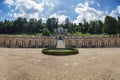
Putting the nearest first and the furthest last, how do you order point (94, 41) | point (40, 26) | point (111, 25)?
point (94, 41) → point (111, 25) → point (40, 26)

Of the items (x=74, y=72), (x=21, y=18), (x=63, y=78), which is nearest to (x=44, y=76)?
(x=63, y=78)

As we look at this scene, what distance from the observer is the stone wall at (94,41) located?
5298 centimetres

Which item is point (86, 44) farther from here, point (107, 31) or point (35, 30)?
point (35, 30)

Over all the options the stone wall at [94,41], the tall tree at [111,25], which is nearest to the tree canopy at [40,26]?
the tall tree at [111,25]

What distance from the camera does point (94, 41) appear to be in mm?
53938

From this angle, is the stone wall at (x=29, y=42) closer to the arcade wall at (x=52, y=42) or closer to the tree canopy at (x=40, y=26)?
the arcade wall at (x=52, y=42)

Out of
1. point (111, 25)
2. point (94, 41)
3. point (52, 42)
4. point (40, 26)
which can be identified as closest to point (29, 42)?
point (52, 42)

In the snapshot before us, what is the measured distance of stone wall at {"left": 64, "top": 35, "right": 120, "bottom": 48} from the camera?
174ft

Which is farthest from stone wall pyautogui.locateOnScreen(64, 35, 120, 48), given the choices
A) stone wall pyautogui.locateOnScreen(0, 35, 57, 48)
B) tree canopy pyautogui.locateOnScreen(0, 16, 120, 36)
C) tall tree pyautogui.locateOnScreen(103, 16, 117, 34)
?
tree canopy pyautogui.locateOnScreen(0, 16, 120, 36)

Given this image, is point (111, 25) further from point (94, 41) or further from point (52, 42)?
point (52, 42)

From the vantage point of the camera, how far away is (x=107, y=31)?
66.4 metres

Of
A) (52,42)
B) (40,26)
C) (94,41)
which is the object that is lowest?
(52,42)

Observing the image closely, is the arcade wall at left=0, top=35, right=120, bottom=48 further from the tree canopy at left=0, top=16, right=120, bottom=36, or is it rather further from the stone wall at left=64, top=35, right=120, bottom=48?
the tree canopy at left=0, top=16, right=120, bottom=36

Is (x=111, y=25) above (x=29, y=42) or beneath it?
above
